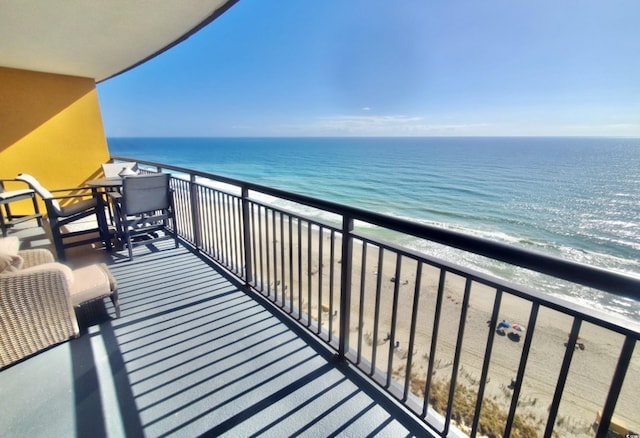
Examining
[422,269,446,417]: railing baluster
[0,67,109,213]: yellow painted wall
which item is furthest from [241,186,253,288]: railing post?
[0,67,109,213]: yellow painted wall

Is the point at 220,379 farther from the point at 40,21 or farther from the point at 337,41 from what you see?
the point at 337,41

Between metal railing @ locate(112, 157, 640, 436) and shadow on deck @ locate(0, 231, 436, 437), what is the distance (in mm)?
169

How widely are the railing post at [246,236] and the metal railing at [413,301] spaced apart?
1 cm

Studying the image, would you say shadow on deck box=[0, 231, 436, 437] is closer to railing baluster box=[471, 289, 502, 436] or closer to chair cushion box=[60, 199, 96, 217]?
railing baluster box=[471, 289, 502, 436]

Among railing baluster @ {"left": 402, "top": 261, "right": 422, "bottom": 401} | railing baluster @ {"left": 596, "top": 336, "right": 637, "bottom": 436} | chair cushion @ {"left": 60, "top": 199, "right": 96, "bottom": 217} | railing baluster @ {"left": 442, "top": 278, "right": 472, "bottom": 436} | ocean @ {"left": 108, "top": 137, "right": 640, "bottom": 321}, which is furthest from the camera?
ocean @ {"left": 108, "top": 137, "right": 640, "bottom": 321}

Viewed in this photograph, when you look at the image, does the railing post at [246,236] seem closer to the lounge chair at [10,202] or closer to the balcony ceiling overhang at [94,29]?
the balcony ceiling overhang at [94,29]

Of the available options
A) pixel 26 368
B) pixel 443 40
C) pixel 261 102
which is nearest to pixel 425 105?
pixel 443 40

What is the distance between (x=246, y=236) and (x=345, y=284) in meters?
1.18

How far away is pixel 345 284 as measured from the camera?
1642 mm

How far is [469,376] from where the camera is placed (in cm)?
384

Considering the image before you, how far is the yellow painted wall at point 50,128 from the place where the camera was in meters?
4.67

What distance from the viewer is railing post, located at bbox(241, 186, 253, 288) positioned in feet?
7.76

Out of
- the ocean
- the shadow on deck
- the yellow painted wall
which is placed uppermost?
the yellow painted wall

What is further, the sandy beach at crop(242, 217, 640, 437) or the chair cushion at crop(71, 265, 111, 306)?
the sandy beach at crop(242, 217, 640, 437)
